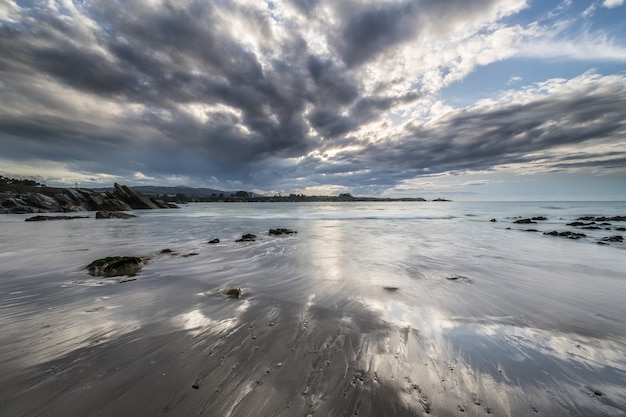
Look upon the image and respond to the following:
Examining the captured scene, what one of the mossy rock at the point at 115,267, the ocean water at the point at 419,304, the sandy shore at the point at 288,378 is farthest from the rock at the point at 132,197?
the sandy shore at the point at 288,378

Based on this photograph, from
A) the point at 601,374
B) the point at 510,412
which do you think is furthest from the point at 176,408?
the point at 601,374

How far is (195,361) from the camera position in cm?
310

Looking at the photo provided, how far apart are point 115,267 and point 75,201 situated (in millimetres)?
58643

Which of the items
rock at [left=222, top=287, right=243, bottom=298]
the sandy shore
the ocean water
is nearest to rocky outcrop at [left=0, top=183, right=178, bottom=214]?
the ocean water

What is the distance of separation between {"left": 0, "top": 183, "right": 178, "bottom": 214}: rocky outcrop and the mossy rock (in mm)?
51938

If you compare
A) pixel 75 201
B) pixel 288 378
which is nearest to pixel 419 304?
pixel 288 378

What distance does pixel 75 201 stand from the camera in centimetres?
4931

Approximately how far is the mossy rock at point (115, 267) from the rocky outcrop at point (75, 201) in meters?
51.9

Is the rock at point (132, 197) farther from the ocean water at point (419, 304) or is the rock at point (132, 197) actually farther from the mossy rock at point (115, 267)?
the mossy rock at point (115, 267)

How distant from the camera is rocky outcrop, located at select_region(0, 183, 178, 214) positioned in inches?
1646

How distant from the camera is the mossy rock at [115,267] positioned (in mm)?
7051

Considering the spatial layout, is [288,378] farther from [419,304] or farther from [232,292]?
[419,304]

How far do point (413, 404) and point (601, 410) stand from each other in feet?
6.04

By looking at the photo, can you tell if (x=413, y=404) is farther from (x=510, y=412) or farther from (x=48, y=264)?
(x=48, y=264)
